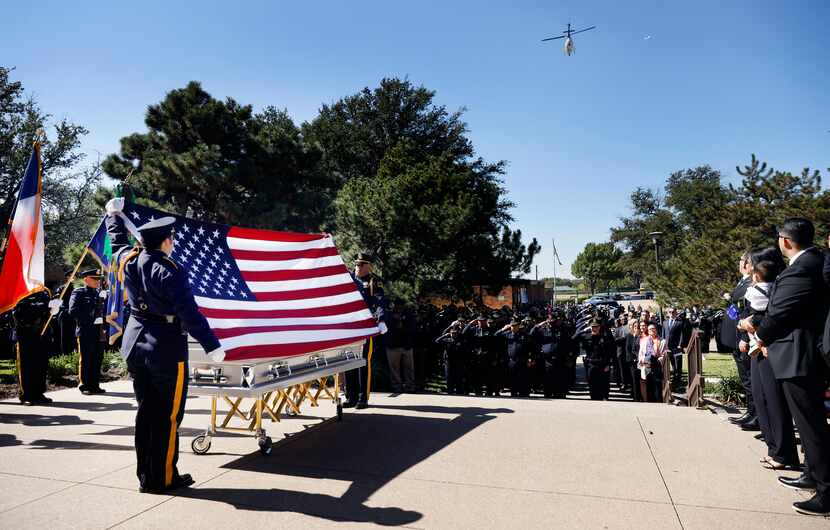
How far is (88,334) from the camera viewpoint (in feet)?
27.7

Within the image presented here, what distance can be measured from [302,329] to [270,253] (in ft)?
3.29

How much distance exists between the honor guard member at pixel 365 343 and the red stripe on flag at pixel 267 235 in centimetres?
84

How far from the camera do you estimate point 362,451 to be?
489 centimetres

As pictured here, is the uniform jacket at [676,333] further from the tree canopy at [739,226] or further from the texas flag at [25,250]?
the texas flag at [25,250]

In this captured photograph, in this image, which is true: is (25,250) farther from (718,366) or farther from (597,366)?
(718,366)

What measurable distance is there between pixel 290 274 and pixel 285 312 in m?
0.58

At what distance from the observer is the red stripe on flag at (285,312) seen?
481 centimetres

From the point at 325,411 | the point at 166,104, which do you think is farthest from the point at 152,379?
the point at 166,104

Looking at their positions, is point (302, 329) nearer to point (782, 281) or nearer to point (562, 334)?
point (782, 281)

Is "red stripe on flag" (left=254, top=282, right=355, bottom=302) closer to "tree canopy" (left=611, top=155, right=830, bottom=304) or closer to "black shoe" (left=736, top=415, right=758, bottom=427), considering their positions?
"black shoe" (left=736, top=415, right=758, bottom=427)

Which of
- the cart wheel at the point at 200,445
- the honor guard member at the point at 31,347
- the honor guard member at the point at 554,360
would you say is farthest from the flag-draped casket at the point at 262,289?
the honor guard member at the point at 554,360

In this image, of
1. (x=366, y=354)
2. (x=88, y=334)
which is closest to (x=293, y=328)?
(x=366, y=354)

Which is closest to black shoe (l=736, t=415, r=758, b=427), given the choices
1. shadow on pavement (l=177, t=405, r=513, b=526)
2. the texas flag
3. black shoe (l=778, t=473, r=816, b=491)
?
black shoe (l=778, t=473, r=816, b=491)

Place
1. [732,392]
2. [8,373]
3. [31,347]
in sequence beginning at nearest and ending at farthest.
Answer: [31,347]
[732,392]
[8,373]
